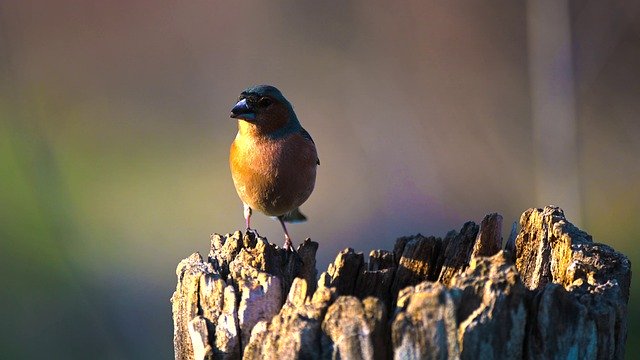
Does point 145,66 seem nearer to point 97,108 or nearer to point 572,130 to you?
point 97,108

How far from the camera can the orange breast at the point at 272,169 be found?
16.8 ft

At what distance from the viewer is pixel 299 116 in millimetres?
10945

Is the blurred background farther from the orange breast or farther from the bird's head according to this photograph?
the bird's head

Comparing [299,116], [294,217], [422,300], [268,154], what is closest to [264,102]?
[268,154]

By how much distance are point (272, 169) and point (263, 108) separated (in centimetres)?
34

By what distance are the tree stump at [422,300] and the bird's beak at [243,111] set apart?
56.0 inches

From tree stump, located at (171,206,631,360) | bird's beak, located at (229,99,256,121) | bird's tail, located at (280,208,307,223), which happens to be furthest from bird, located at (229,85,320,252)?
tree stump, located at (171,206,631,360)

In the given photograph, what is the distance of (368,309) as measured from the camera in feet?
8.29

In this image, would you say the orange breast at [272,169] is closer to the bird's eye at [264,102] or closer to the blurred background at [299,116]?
the bird's eye at [264,102]

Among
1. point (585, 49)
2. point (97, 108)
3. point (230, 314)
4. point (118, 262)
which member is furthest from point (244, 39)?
point (230, 314)

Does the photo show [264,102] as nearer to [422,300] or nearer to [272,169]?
[272,169]

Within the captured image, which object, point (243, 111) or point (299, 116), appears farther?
point (299, 116)

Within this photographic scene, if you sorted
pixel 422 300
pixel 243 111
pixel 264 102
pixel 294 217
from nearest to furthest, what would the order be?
pixel 422 300 < pixel 243 111 < pixel 264 102 < pixel 294 217

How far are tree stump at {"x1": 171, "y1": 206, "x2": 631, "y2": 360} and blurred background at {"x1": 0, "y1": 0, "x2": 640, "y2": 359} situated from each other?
242 inches
